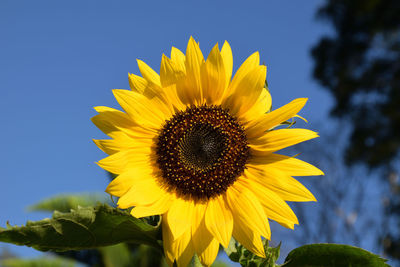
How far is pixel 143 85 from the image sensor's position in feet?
4.98

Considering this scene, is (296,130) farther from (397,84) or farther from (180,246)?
(397,84)

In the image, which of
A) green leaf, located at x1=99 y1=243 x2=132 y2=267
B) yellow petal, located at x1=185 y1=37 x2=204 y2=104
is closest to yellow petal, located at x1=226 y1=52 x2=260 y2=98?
yellow petal, located at x1=185 y1=37 x2=204 y2=104

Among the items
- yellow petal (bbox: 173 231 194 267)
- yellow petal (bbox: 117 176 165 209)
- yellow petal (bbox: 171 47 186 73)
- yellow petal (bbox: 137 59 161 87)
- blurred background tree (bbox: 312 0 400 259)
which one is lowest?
yellow petal (bbox: 173 231 194 267)

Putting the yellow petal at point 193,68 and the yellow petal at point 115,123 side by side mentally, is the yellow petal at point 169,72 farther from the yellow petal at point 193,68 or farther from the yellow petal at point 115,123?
the yellow petal at point 115,123

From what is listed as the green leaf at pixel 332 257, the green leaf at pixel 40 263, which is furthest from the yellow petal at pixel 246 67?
the green leaf at pixel 40 263

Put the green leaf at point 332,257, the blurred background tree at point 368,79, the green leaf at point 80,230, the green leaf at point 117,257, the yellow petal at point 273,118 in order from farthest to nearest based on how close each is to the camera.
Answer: the blurred background tree at point 368,79
the green leaf at point 117,257
the yellow petal at point 273,118
the green leaf at point 332,257
the green leaf at point 80,230

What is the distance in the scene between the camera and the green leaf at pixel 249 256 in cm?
131

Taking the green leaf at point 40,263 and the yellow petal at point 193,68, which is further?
the green leaf at point 40,263

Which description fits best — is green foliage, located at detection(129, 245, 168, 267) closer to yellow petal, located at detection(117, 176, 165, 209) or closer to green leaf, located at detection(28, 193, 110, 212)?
Result: green leaf, located at detection(28, 193, 110, 212)

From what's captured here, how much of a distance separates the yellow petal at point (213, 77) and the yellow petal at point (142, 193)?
36cm

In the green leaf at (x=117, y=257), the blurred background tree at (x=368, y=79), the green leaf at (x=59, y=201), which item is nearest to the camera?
the green leaf at (x=59, y=201)

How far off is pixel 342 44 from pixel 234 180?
17.9 metres

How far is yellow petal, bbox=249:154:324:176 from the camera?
1.44 meters

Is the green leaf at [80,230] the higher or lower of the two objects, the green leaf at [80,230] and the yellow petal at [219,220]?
the lower
